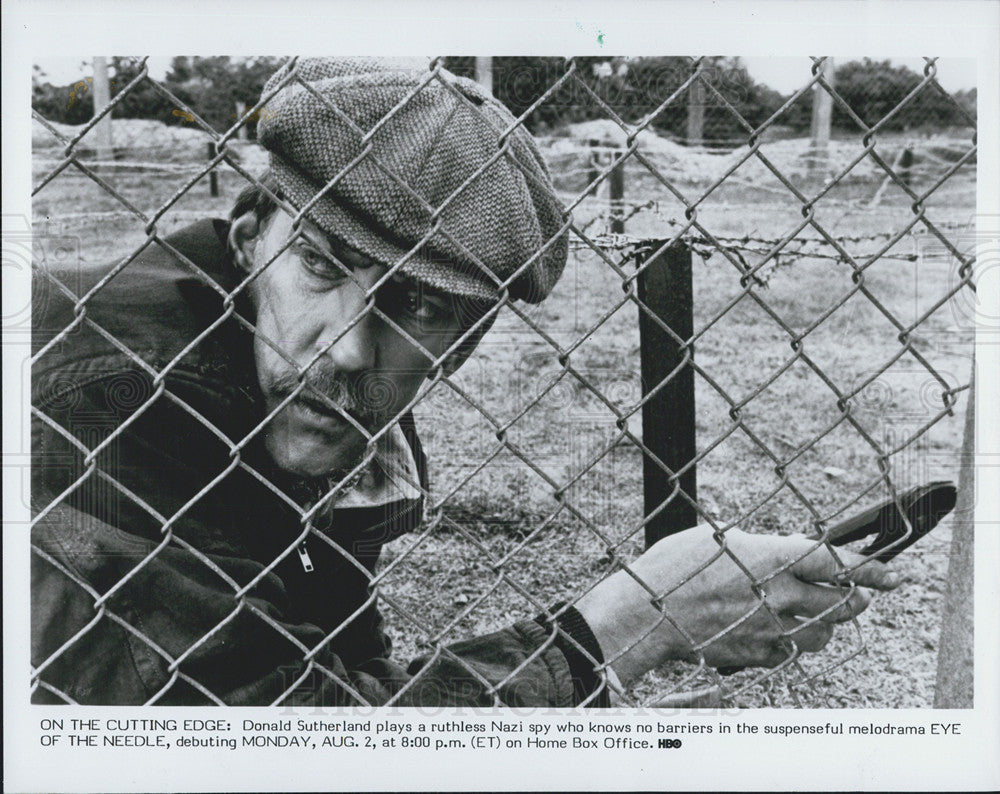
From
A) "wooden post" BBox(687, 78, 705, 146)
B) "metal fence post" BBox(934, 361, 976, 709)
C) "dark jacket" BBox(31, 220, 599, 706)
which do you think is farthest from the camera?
"wooden post" BBox(687, 78, 705, 146)

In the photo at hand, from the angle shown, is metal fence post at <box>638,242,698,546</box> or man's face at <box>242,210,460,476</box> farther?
metal fence post at <box>638,242,698,546</box>

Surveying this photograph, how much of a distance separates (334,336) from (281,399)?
178 millimetres

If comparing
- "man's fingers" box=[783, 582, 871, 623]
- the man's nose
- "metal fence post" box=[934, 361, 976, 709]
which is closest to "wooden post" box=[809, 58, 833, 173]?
"metal fence post" box=[934, 361, 976, 709]

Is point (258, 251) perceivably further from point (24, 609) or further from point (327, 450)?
point (24, 609)

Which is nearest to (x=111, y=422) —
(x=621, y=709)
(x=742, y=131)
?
(x=621, y=709)

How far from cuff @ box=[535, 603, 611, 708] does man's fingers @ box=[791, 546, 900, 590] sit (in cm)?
42

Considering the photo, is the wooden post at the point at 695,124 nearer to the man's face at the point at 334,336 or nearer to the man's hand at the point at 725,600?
the man's face at the point at 334,336

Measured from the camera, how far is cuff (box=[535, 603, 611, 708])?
1711 millimetres

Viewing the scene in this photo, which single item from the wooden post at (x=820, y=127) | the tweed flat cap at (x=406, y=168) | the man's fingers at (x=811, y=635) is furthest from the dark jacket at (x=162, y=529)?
the wooden post at (x=820, y=127)

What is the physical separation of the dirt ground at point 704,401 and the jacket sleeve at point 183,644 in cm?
15

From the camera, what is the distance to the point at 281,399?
167 centimetres

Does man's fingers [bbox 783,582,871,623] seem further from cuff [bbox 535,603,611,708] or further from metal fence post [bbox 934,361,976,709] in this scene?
cuff [bbox 535,603,611,708]

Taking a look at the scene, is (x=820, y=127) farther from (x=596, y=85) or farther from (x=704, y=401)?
(x=704, y=401)

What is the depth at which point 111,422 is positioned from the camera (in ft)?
4.96
